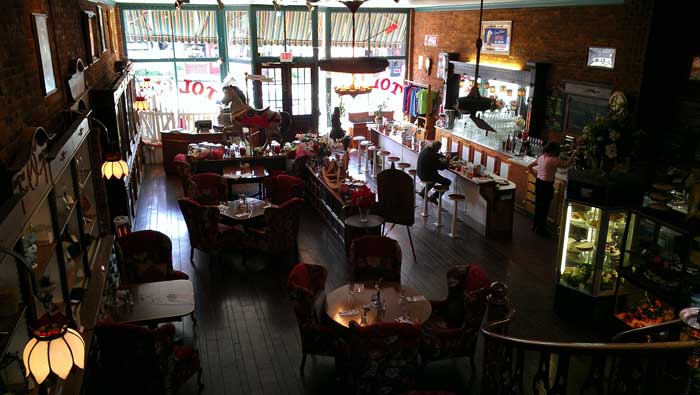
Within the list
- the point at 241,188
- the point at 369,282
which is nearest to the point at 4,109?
the point at 369,282

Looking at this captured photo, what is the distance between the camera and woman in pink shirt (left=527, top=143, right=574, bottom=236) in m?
9.14

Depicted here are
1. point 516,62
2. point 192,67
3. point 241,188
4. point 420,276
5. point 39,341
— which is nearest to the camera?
point 39,341

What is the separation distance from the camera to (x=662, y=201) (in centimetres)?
614

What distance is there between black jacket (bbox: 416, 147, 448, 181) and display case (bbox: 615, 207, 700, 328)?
12.7ft

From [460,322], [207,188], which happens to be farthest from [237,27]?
[460,322]

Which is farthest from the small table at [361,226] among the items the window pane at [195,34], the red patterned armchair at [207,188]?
the window pane at [195,34]

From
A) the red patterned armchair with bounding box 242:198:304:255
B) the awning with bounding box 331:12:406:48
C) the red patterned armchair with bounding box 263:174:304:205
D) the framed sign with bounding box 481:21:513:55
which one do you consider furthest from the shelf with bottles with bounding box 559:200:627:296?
the awning with bounding box 331:12:406:48

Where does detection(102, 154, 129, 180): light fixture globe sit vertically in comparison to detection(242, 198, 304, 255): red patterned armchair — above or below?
above

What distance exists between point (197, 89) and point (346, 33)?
15.0 ft

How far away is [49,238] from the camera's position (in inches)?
172

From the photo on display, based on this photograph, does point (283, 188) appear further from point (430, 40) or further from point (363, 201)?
point (430, 40)

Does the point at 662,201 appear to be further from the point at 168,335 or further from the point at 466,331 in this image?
the point at 168,335

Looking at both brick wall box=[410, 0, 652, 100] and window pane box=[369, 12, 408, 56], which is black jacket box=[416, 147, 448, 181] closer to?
brick wall box=[410, 0, 652, 100]

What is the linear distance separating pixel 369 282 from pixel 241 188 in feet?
23.0
